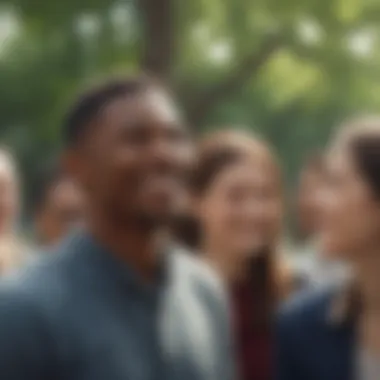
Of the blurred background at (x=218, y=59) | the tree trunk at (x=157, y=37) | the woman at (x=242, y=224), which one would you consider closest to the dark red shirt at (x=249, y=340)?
the woman at (x=242, y=224)

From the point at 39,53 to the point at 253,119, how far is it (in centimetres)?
98

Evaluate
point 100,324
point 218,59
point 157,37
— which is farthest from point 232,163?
point 218,59

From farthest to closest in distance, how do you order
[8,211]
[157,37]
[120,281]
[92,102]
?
[157,37], [8,211], [92,102], [120,281]

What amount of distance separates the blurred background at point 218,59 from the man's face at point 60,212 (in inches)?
70.5

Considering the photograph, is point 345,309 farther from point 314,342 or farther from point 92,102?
point 92,102

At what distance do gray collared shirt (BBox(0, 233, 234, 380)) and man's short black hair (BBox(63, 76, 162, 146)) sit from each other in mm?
157

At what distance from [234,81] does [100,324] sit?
11.6 feet

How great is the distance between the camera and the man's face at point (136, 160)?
1.51 m

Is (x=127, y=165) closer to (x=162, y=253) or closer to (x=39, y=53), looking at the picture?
(x=162, y=253)

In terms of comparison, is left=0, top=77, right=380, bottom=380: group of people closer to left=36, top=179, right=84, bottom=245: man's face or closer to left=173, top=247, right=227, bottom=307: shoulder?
left=173, top=247, right=227, bottom=307: shoulder

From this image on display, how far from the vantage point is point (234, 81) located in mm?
4906

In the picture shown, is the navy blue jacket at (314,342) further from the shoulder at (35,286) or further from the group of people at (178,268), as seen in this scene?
the shoulder at (35,286)

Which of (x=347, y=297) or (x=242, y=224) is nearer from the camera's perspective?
(x=347, y=297)

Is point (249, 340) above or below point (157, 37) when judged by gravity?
below
